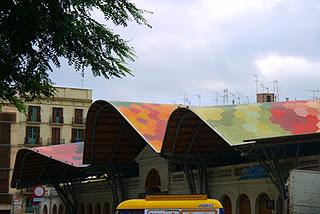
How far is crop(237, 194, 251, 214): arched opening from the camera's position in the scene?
28.7m

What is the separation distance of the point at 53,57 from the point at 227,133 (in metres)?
Result: 18.8

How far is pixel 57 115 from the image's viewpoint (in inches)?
3017

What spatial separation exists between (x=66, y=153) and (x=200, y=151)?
43.7ft

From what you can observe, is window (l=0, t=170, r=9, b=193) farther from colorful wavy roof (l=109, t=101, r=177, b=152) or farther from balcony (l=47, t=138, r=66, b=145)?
colorful wavy roof (l=109, t=101, r=177, b=152)

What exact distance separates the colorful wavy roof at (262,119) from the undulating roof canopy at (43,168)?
54.9 feet

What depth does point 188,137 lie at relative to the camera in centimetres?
2994

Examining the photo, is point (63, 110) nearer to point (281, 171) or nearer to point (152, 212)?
point (281, 171)

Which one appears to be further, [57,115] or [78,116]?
[78,116]

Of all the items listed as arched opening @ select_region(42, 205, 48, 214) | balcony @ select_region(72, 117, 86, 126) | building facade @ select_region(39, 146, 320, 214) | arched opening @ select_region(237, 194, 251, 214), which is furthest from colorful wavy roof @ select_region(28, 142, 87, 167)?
balcony @ select_region(72, 117, 86, 126)

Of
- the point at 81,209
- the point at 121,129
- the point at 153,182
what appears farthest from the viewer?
the point at 81,209

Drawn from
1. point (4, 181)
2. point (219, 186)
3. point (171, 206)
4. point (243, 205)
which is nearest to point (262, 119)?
point (243, 205)

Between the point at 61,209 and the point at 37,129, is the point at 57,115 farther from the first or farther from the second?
the point at 61,209

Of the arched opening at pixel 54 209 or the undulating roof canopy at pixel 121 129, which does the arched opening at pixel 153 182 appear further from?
the arched opening at pixel 54 209

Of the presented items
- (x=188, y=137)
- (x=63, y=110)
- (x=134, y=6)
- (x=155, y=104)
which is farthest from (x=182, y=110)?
(x=63, y=110)
